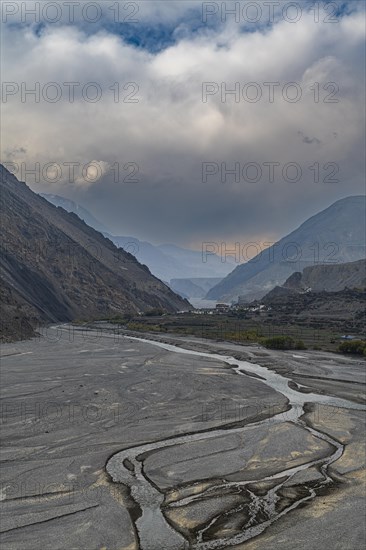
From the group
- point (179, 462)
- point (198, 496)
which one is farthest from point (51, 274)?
point (198, 496)

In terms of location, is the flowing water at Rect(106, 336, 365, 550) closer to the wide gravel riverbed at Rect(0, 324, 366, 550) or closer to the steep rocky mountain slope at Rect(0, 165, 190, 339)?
the wide gravel riverbed at Rect(0, 324, 366, 550)

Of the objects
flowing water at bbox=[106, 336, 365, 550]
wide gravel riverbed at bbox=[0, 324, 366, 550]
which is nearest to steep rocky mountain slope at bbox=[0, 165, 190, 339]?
wide gravel riverbed at bbox=[0, 324, 366, 550]

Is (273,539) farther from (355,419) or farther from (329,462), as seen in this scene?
(355,419)

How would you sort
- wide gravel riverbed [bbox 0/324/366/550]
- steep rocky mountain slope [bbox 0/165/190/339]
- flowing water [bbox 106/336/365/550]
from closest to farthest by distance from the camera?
flowing water [bbox 106/336/365/550] → wide gravel riverbed [bbox 0/324/366/550] → steep rocky mountain slope [bbox 0/165/190/339]

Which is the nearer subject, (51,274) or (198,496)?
(198,496)

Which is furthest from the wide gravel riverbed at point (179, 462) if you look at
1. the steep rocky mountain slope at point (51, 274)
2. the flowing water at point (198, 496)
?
the steep rocky mountain slope at point (51, 274)

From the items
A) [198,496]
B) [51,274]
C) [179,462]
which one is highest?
[51,274]

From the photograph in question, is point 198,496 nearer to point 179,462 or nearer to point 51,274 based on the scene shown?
point 179,462

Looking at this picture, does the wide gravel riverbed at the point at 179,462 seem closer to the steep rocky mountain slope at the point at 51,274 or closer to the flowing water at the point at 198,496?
the flowing water at the point at 198,496

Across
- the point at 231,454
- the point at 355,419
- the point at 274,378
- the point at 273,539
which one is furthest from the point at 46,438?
the point at 274,378
